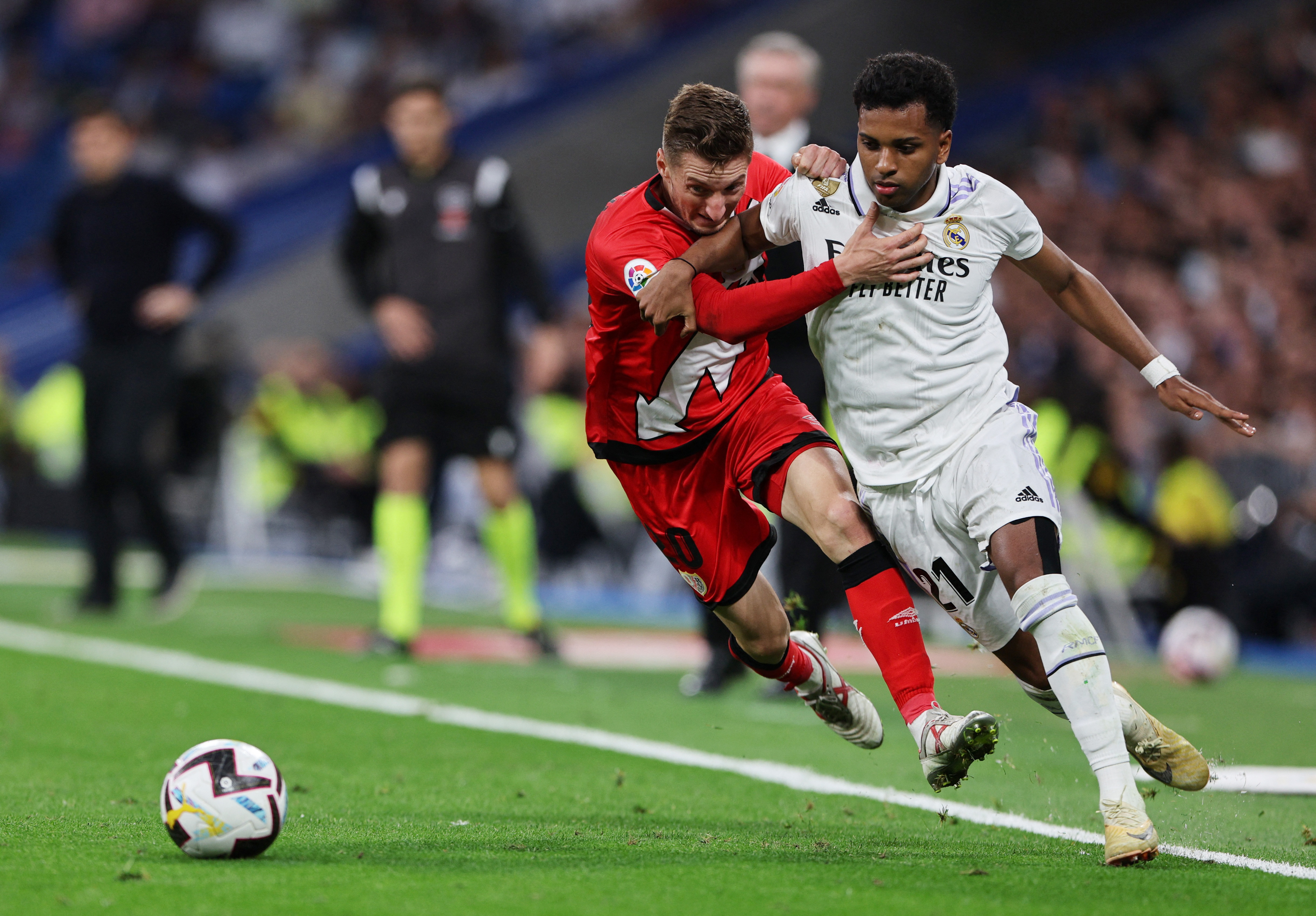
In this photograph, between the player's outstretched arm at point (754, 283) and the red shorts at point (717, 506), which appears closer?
the player's outstretched arm at point (754, 283)

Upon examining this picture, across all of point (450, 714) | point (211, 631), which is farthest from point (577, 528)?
point (450, 714)

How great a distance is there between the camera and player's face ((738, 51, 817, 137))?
21.8 feet

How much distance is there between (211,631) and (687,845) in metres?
6.47

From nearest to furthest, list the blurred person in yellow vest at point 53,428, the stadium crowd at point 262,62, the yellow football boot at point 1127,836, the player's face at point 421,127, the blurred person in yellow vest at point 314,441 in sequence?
the yellow football boot at point 1127,836, the player's face at point 421,127, the blurred person in yellow vest at point 314,441, the blurred person in yellow vest at point 53,428, the stadium crowd at point 262,62

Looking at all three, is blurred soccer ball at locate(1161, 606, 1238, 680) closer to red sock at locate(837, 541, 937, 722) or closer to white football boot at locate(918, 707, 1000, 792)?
red sock at locate(837, 541, 937, 722)

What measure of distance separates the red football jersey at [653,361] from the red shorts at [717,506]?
0.14 feet

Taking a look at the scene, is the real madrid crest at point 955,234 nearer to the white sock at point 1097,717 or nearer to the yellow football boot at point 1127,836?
the white sock at point 1097,717

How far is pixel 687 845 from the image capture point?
3.93 metres

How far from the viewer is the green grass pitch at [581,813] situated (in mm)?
3283

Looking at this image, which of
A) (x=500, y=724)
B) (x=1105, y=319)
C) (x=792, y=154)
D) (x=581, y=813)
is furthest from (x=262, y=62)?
(x=1105, y=319)

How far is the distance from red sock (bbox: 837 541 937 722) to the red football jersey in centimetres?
69

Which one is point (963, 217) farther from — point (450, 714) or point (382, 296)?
point (382, 296)

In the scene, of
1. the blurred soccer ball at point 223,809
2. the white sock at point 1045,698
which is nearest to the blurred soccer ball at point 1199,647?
the white sock at point 1045,698

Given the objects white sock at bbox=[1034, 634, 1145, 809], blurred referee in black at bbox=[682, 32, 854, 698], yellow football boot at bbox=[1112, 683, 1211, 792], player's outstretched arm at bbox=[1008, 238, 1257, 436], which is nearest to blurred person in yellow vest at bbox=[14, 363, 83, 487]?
blurred referee in black at bbox=[682, 32, 854, 698]
